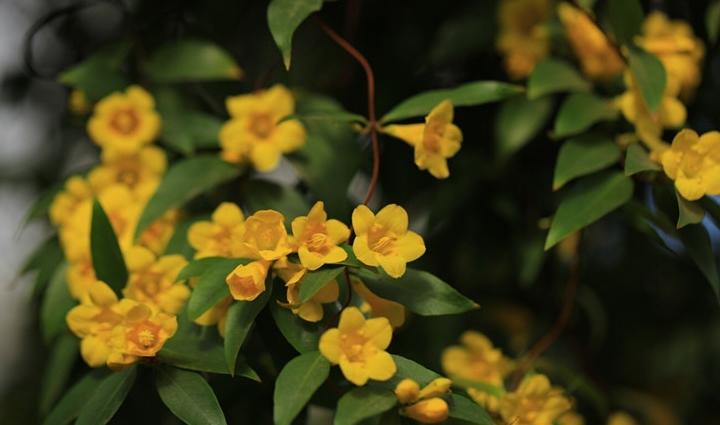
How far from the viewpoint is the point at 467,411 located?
2.57 ft

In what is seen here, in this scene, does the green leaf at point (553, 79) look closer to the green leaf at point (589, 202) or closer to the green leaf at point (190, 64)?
the green leaf at point (589, 202)

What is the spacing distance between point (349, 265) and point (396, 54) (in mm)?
615

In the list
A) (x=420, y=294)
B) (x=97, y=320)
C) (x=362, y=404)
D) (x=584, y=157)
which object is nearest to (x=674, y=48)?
(x=584, y=157)

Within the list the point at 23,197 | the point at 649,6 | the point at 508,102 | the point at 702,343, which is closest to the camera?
the point at 508,102

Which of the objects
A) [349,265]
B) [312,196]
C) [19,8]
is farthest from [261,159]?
[19,8]

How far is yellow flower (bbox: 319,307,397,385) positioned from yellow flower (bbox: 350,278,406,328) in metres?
0.06

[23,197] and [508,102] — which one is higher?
[508,102]

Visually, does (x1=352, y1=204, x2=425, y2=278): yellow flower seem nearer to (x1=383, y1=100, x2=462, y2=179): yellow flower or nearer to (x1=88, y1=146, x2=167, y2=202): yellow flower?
(x1=383, y1=100, x2=462, y2=179): yellow flower

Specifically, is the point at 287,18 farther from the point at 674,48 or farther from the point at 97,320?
the point at 674,48

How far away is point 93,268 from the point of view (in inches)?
36.3

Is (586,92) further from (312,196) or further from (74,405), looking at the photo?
(74,405)

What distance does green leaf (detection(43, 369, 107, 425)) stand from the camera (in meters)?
0.88

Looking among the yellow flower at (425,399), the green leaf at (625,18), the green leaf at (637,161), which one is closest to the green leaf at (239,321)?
the yellow flower at (425,399)

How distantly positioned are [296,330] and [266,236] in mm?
83
